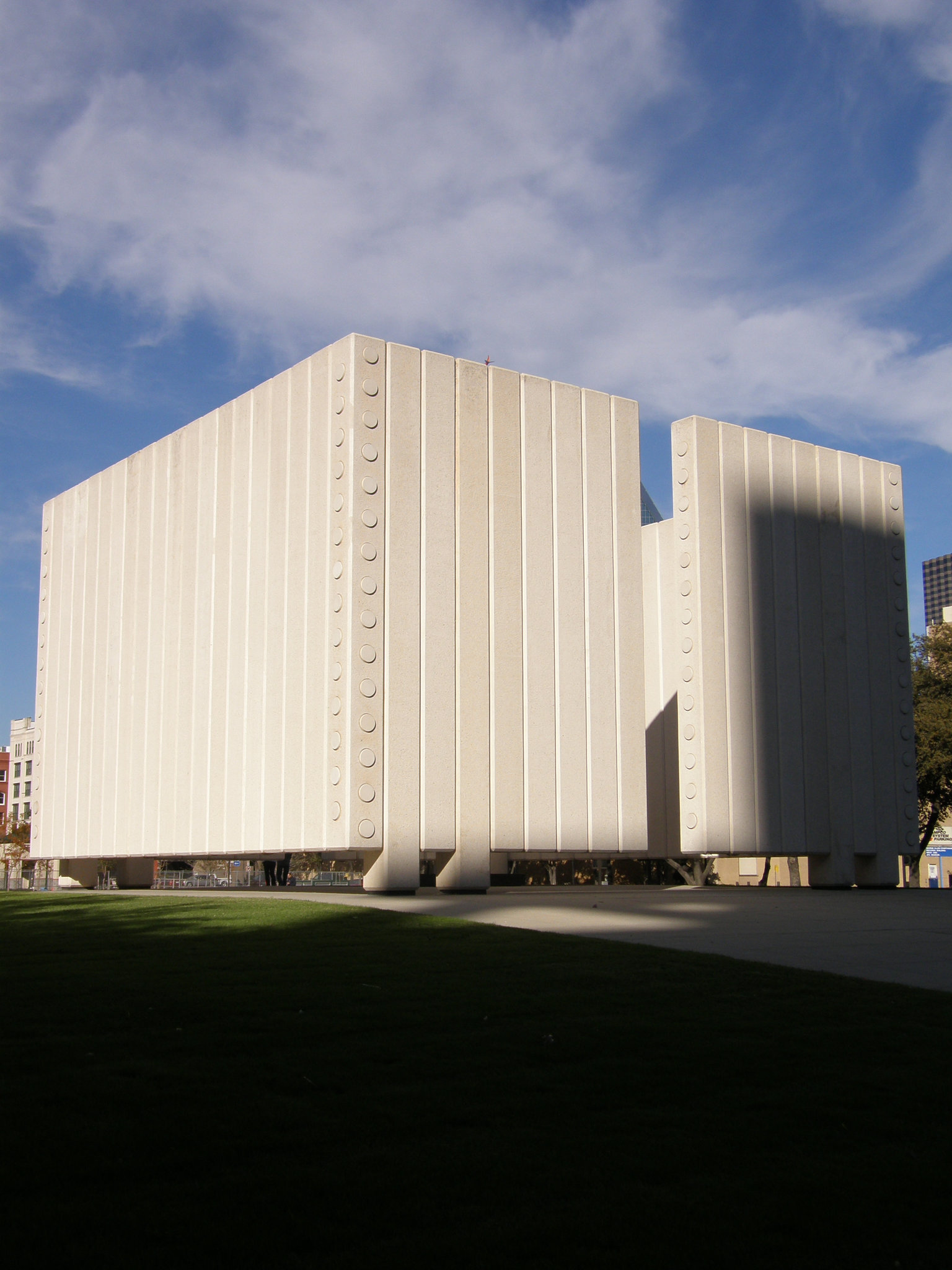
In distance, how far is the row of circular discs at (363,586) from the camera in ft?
79.7

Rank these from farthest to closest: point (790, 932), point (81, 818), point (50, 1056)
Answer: point (81, 818), point (790, 932), point (50, 1056)

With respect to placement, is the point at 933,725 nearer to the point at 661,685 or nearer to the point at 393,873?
the point at 661,685

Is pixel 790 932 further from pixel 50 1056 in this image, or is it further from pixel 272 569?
pixel 272 569

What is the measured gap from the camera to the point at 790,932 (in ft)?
51.8

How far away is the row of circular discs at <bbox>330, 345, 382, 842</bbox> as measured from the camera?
24.3 m

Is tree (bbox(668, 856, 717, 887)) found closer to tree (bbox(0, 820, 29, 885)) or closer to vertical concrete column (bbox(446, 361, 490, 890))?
vertical concrete column (bbox(446, 361, 490, 890))

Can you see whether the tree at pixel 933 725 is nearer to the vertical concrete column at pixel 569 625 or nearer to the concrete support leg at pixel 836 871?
the concrete support leg at pixel 836 871

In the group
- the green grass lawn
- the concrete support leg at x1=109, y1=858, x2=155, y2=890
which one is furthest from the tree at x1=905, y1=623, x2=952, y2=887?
the green grass lawn

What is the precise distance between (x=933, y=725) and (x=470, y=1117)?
1565 inches

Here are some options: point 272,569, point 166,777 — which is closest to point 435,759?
point 272,569

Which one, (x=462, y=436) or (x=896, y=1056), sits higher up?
(x=462, y=436)

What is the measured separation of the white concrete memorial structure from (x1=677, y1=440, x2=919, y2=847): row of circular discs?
0.27ft

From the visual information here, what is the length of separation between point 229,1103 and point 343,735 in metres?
18.1

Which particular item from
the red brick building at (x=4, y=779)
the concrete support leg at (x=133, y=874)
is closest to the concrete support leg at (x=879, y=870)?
the concrete support leg at (x=133, y=874)
